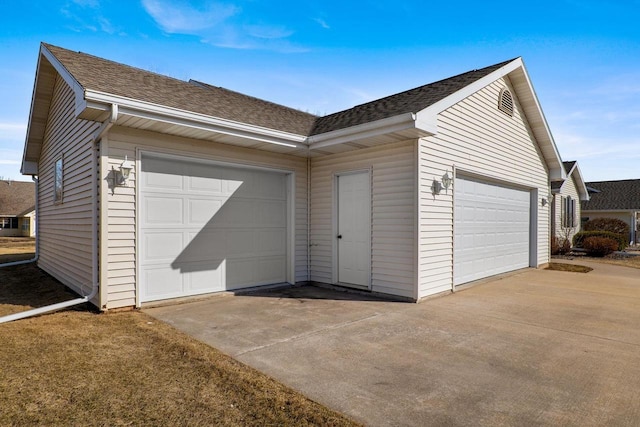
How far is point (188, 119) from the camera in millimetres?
5641

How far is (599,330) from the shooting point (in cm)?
475

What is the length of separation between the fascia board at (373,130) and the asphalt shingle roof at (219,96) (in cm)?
24

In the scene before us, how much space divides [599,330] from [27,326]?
24.1 feet

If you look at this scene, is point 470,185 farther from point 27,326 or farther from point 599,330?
point 27,326

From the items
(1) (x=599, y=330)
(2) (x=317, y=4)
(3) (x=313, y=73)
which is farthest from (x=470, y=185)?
(3) (x=313, y=73)

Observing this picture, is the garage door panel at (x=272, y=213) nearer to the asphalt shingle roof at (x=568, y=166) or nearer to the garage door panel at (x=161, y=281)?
the garage door panel at (x=161, y=281)

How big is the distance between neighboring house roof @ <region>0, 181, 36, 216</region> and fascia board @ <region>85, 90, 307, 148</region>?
37.1 metres

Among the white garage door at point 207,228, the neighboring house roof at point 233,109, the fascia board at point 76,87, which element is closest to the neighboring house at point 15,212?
the neighboring house roof at point 233,109

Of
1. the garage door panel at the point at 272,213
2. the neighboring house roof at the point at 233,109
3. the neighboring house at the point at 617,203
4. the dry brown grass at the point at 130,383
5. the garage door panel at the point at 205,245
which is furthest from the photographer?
the neighboring house at the point at 617,203

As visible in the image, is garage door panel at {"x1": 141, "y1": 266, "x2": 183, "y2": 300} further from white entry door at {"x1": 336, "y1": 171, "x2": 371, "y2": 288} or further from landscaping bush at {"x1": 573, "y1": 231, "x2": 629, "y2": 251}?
landscaping bush at {"x1": 573, "y1": 231, "x2": 629, "y2": 251}

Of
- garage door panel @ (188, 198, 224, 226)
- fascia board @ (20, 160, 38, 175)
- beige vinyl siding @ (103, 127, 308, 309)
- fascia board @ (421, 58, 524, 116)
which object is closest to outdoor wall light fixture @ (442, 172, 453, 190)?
fascia board @ (421, 58, 524, 116)

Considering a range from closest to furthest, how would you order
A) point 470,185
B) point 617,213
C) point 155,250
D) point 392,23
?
point 155,250, point 470,185, point 392,23, point 617,213

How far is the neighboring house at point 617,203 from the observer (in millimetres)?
24062

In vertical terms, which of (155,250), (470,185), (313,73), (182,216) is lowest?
(155,250)
